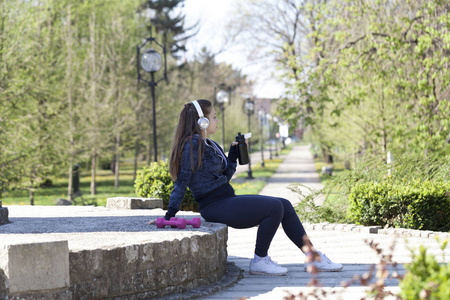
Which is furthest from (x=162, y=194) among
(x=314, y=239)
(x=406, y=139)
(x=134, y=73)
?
(x=134, y=73)

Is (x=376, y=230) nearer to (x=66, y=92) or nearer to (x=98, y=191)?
(x=66, y=92)

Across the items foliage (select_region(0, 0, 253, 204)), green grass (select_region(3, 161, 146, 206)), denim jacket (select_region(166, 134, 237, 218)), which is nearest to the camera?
denim jacket (select_region(166, 134, 237, 218))

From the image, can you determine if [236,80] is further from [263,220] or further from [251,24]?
[263,220]

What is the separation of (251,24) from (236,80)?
32033mm

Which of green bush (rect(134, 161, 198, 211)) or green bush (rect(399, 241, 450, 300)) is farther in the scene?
green bush (rect(134, 161, 198, 211))

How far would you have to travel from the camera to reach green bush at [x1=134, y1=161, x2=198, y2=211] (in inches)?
401

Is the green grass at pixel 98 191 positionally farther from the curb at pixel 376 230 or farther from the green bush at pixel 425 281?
the green bush at pixel 425 281

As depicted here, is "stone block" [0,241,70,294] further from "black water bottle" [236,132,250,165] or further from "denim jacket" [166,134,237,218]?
"black water bottle" [236,132,250,165]

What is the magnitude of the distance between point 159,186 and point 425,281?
25.7 ft

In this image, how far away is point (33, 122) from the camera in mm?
21406

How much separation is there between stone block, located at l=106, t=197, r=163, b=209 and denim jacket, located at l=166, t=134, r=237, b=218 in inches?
101

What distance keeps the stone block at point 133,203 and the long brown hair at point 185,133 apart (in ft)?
8.58

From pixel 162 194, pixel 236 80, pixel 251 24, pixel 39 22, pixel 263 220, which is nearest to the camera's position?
pixel 263 220

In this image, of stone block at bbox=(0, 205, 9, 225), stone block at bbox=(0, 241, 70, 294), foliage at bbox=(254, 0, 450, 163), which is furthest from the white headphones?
foliage at bbox=(254, 0, 450, 163)
